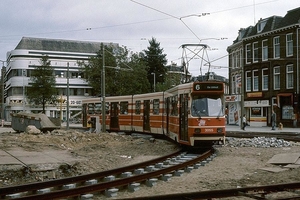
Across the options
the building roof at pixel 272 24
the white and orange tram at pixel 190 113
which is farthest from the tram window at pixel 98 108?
the building roof at pixel 272 24

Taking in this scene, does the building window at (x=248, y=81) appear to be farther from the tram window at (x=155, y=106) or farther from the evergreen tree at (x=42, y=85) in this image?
the tram window at (x=155, y=106)

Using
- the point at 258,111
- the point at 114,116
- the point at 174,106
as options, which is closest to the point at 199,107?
the point at 174,106

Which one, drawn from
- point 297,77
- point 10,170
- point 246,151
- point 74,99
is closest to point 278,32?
point 297,77

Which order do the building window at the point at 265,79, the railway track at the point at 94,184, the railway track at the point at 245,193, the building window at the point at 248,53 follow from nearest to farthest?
the railway track at the point at 245,193, the railway track at the point at 94,184, the building window at the point at 265,79, the building window at the point at 248,53

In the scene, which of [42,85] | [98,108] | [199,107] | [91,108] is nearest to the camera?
[199,107]

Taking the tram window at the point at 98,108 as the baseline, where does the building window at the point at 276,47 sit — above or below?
above

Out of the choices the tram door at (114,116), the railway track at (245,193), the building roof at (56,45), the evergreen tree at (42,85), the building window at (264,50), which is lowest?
the railway track at (245,193)

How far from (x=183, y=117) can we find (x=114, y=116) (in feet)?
53.0

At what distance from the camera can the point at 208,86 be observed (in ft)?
57.7

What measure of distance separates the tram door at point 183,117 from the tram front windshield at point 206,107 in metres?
0.47

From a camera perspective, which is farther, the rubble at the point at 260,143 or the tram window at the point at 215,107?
the rubble at the point at 260,143

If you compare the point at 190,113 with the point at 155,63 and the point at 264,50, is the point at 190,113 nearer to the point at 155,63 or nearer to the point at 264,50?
the point at 264,50

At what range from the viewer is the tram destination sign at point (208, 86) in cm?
1744

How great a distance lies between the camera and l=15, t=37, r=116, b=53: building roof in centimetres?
8681
